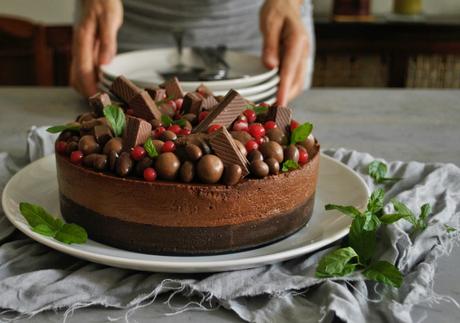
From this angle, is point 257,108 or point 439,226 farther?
point 257,108

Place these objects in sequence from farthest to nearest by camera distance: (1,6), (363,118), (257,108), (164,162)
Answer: (1,6) → (363,118) → (257,108) → (164,162)

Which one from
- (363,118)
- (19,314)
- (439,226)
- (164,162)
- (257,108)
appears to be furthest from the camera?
(363,118)

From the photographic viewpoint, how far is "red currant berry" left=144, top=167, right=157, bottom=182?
46.3 inches

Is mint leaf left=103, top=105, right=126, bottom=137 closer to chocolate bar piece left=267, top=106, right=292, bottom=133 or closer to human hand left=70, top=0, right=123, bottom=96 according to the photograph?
chocolate bar piece left=267, top=106, right=292, bottom=133

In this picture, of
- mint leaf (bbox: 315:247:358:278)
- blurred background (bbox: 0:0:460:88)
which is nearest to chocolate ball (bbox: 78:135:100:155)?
mint leaf (bbox: 315:247:358:278)

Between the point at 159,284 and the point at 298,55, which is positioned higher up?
the point at 298,55

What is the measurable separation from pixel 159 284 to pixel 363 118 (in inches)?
49.5

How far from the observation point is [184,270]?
1123mm

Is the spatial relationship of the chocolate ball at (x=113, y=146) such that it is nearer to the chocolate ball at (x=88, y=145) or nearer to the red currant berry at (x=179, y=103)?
the chocolate ball at (x=88, y=145)

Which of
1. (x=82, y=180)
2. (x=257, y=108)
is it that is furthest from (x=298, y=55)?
(x=82, y=180)

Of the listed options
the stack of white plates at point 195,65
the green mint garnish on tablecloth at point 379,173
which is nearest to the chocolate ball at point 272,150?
the green mint garnish on tablecloth at point 379,173

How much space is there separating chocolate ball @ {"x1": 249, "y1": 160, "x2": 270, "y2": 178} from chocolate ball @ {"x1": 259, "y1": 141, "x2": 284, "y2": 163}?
1.3 inches

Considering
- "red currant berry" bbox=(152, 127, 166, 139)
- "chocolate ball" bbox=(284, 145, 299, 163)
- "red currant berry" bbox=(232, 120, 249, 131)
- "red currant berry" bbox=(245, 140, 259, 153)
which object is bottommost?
"chocolate ball" bbox=(284, 145, 299, 163)

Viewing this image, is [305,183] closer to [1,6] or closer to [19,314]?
[19,314]
